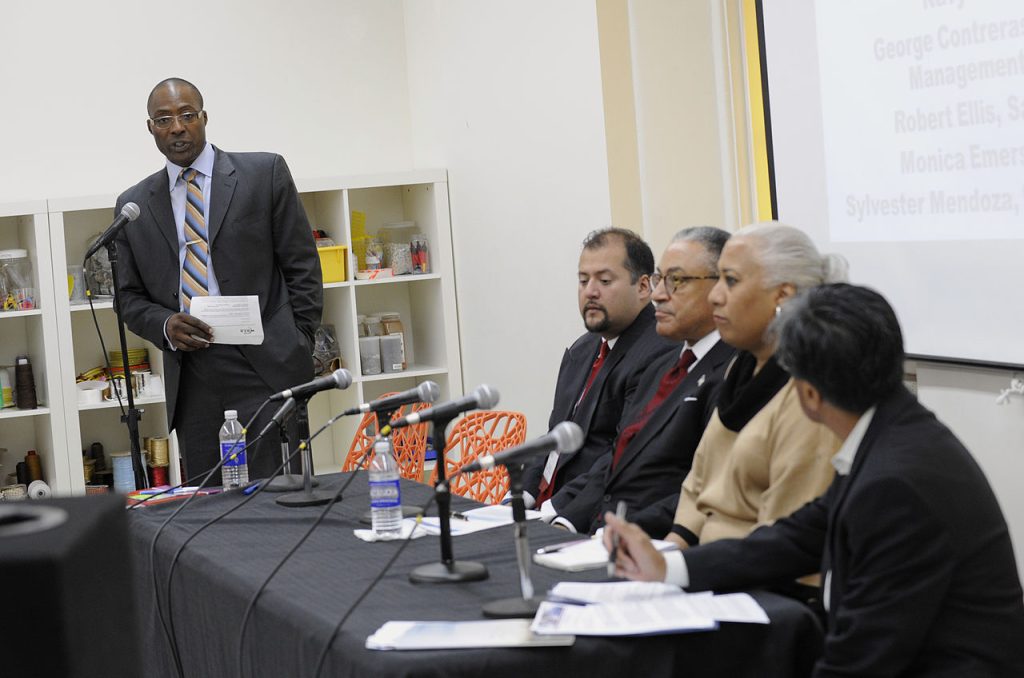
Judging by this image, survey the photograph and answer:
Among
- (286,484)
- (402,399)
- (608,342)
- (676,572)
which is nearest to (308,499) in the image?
(286,484)

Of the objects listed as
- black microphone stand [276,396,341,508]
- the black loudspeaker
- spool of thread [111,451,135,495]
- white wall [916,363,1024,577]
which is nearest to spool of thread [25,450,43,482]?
spool of thread [111,451,135,495]

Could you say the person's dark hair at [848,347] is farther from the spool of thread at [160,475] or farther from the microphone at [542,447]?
the spool of thread at [160,475]

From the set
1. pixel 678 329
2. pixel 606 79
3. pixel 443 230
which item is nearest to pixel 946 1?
pixel 678 329

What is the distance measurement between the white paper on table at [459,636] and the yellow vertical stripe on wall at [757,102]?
3.01m

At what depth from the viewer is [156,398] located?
574 cm

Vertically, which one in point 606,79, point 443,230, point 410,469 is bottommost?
point 410,469

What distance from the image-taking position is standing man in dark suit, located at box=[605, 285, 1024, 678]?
1.89m

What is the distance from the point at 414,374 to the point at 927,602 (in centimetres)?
443

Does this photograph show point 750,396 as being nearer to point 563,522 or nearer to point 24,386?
point 563,522

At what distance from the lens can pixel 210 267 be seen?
4629 millimetres

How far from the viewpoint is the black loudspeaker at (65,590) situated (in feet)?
3.00

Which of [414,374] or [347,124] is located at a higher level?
[347,124]

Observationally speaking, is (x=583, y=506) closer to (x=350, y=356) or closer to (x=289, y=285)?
(x=289, y=285)

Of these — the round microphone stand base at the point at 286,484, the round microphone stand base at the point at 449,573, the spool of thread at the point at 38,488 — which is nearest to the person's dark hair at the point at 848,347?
the round microphone stand base at the point at 449,573
